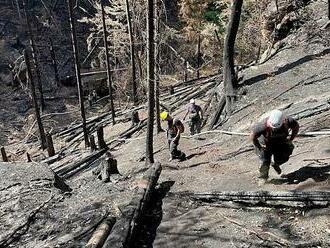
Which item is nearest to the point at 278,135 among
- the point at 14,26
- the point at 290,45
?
the point at 290,45

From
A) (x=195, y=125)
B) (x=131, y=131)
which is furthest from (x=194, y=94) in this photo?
(x=195, y=125)

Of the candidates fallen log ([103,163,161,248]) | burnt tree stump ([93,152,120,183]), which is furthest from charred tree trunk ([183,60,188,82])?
fallen log ([103,163,161,248])

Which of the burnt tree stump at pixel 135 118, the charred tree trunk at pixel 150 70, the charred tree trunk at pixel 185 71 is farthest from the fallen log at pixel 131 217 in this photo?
the charred tree trunk at pixel 185 71

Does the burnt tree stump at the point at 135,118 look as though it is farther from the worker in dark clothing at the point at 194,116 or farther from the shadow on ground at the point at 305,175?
the shadow on ground at the point at 305,175

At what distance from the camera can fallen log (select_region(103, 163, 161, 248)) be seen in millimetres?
5807

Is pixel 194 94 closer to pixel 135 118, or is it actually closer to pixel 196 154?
pixel 135 118

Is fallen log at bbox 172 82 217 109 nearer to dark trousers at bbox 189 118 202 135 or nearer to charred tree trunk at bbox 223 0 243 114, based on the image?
dark trousers at bbox 189 118 202 135

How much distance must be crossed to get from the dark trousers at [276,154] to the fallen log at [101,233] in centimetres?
295

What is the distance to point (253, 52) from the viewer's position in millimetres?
29656

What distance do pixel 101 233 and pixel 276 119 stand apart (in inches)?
132

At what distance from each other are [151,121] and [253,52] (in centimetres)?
1952

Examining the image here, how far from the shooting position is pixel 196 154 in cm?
1316

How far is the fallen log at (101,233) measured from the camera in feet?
18.8

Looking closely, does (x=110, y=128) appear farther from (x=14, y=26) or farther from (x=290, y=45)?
(x=14, y=26)
